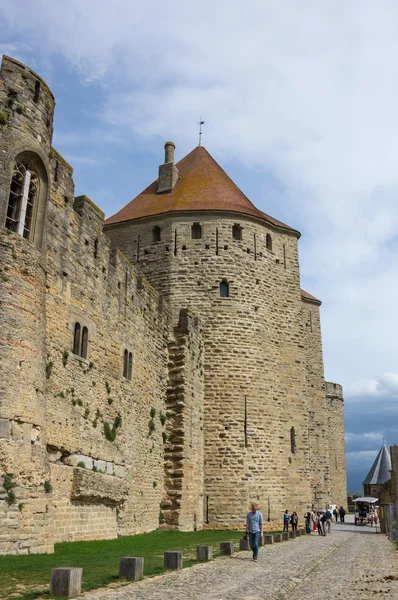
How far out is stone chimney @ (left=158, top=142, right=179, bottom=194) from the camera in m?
24.6

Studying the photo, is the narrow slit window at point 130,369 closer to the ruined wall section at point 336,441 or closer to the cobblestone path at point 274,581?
the cobblestone path at point 274,581

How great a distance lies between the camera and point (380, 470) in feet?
170

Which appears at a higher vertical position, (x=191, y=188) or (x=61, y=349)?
(x=191, y=188)

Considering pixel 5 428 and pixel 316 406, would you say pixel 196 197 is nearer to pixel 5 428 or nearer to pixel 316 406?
pixel 316 406

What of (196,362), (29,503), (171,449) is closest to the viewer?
(29,503)

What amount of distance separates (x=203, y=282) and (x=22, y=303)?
11.7 meters

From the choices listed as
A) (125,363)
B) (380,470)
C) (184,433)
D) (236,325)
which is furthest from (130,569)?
(380,470)

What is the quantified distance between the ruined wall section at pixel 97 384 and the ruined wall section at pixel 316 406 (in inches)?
531

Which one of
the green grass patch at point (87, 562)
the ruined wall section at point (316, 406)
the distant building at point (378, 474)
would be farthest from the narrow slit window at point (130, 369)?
the distant building at point (378, 474)

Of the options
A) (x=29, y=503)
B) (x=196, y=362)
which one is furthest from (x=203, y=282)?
(x=29, y=503)

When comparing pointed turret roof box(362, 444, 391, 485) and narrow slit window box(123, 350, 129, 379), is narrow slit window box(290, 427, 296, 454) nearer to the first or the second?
narrow slit window box(123, 350, 129, 379)

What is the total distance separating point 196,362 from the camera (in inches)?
797

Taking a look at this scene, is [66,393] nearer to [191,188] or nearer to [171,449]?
[171,449]

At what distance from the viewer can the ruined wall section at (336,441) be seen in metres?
36.6
